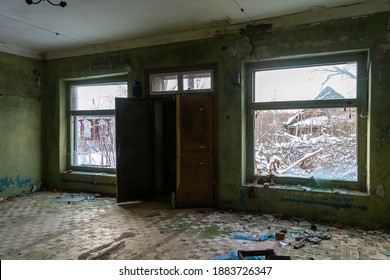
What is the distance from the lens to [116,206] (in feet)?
17.4

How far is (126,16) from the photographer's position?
454cm

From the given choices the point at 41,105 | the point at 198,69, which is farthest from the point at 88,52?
the point at 198,69

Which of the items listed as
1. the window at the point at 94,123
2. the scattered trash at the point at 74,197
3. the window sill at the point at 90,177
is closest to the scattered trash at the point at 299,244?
the window sill at the point at 90,177

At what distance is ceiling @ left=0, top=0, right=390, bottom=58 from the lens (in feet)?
13.3

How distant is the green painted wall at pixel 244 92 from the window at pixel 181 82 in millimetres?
196

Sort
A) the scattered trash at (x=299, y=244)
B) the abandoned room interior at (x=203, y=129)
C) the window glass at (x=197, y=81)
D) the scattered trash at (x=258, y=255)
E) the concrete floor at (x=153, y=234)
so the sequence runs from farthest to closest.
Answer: the window glass at (x=197, y=81) < the abandoned room interior at (x=203, y=129) < the scattered trash at (x=299, y=244) < the concrete floor at (x=153, y=234) < the scattered trash at (x=258, y=255)

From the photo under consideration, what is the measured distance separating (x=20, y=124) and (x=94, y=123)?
59.9 inches

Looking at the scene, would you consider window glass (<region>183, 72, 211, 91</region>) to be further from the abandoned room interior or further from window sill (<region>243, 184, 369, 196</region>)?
window sill (<region>243, 184, 369, 196</region>)

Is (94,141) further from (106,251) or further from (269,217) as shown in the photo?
(269,217)

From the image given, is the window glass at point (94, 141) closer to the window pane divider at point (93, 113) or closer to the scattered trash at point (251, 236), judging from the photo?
the window pane divider at point (93, 113)

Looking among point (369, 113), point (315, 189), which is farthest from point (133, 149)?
point (369, 113)

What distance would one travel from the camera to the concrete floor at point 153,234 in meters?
3.24

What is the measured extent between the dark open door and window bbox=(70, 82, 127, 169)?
83 centimetres

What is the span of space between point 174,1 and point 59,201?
13.7ft
